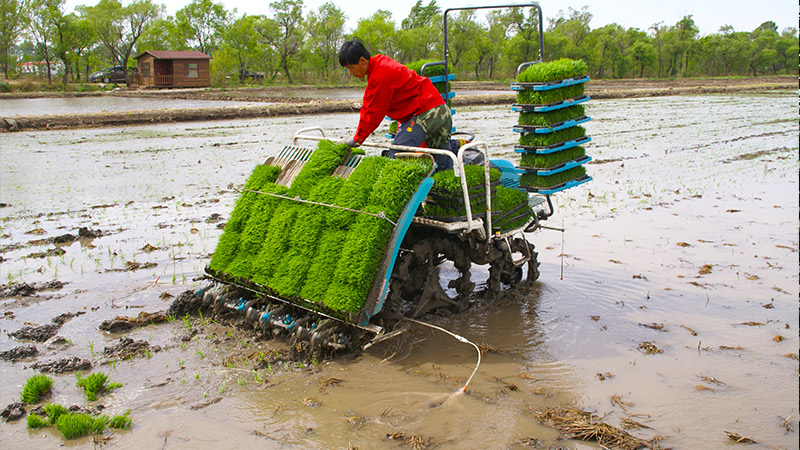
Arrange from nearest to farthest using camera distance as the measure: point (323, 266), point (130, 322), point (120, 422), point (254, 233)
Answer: point (120, 422), point (323, 266), point (130, 322), point (254, 233)

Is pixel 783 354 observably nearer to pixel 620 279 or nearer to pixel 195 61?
pixel 620 279

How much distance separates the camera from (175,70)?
178 feet

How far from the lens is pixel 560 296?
22.0 feet

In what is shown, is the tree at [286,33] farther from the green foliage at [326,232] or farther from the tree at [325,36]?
the green foliage at [326,232]

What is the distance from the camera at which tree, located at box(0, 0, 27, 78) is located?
57.9m

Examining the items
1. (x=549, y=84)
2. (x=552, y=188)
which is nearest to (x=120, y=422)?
(x=552, y=188)

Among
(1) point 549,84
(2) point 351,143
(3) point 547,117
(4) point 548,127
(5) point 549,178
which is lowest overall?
(5) point 549,178

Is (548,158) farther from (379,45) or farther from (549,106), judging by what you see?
(379,45)

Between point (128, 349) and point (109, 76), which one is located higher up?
point (109, 76)

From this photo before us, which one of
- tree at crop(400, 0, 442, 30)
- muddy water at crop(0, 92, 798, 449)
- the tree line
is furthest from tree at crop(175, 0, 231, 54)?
muddy water at crop(0, 92, 798, 449)

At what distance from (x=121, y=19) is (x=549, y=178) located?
76.0m

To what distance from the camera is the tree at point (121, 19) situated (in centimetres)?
6950

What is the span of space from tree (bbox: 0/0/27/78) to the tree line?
407 centimetres

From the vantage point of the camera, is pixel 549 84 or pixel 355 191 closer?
pixel 355 191
